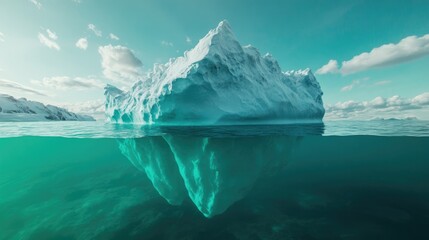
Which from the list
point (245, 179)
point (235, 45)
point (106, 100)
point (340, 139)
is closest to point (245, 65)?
point (235, 45)

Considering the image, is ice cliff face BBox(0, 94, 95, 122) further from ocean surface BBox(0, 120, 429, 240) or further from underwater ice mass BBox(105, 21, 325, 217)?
ocean surface BBox(0, 120, 429, 240)

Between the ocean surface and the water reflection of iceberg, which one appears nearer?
the ocean surface

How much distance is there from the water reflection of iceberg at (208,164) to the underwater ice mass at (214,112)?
0.03 m

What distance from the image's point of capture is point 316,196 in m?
5.40

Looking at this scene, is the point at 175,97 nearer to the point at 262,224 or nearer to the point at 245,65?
the point at 245,65

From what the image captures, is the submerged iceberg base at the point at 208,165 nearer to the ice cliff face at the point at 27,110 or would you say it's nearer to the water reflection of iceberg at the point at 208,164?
the water reflection of iceberg at the point at 208,164

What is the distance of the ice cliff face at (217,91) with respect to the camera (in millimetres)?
15703

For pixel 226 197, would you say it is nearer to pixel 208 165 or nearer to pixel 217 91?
pixel 208 165

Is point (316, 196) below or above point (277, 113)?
below

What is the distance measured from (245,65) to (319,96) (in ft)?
49.5

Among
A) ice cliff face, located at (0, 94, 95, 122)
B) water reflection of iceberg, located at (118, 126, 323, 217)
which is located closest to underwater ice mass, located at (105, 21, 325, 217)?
water reflection of iceberg, located at (118, 126, 323, 217)

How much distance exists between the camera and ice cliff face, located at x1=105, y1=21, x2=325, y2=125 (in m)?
15.7

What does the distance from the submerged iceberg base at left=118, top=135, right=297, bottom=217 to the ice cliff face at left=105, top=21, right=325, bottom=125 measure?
4.90 m

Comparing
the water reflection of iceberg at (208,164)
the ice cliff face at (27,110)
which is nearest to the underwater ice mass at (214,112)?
the water reflection of iceberg at (208,164)
